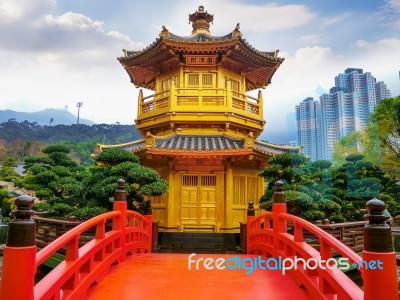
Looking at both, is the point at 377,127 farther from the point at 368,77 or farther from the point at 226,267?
the point at 226,267

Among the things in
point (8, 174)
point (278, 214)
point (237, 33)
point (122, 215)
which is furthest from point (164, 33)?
point (8, 174)

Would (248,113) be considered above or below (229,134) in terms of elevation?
above

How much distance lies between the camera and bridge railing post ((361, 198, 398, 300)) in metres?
2.65

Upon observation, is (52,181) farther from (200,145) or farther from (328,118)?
(328,118)

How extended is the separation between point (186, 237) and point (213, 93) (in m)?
5.78

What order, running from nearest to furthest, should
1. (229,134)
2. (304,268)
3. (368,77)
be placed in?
(304,268)
(229,134)
(368,77)

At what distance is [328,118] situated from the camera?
17.5 metres

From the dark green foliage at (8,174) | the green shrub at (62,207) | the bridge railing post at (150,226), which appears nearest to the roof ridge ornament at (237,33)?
the bridge railing post at (150,226)

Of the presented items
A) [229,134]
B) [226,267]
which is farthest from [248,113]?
[226,267]

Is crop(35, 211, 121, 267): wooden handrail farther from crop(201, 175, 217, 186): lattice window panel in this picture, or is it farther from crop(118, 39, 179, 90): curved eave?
crop(118, 39, 179, 90): curved eave

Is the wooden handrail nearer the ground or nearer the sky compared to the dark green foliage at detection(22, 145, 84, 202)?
nearer the ground

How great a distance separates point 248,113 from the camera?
14.4 metres

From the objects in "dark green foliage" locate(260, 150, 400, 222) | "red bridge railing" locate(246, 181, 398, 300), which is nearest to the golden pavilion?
"dark green foliage" locate(260, 150, 400, 222)

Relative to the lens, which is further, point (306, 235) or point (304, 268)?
point (306, 235)
